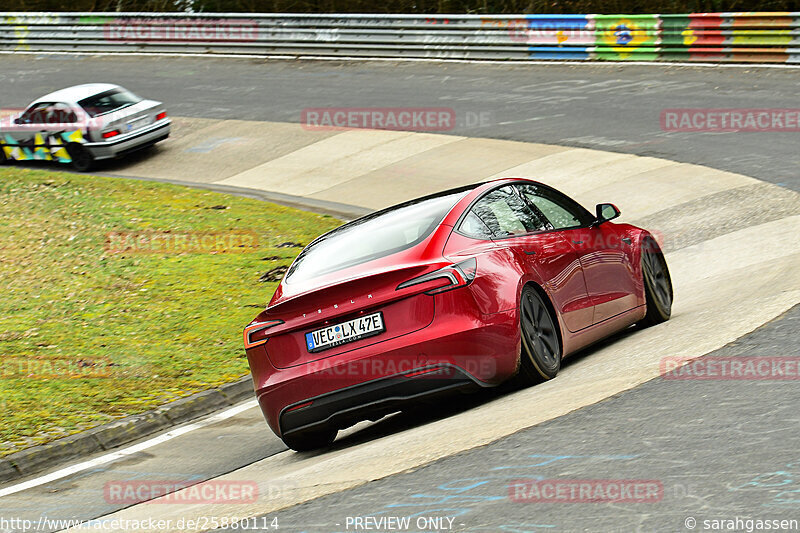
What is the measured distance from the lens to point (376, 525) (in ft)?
16.8

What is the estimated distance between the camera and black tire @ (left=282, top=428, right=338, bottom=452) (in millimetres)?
7267

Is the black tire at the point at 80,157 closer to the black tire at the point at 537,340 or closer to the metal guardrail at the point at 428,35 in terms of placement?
the metal guardrail at the point at 428,35

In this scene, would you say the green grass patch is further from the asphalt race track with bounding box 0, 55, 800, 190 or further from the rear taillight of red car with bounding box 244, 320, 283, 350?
the asphalt race track with bounding box 0, 55, 800, 190

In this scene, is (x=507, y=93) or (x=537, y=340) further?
(x=507, y=93)

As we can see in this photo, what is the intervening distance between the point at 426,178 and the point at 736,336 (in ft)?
36.9

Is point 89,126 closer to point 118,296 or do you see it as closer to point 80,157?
point 80,157

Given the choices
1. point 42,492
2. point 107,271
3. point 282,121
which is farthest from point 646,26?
point 42,492

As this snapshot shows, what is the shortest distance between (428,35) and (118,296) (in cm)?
1751

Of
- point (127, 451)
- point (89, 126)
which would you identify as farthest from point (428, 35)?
point (127, 451)

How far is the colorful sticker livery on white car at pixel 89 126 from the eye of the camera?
22391 millimetres

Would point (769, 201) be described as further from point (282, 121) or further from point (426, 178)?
point (282, 121)

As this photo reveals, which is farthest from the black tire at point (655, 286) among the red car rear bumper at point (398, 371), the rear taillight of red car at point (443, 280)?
the rear taillight of red car at point (443, 280)

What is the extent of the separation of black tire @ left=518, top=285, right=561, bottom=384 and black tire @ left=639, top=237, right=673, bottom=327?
174 centimetres

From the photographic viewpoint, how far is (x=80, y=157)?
74.7ft
